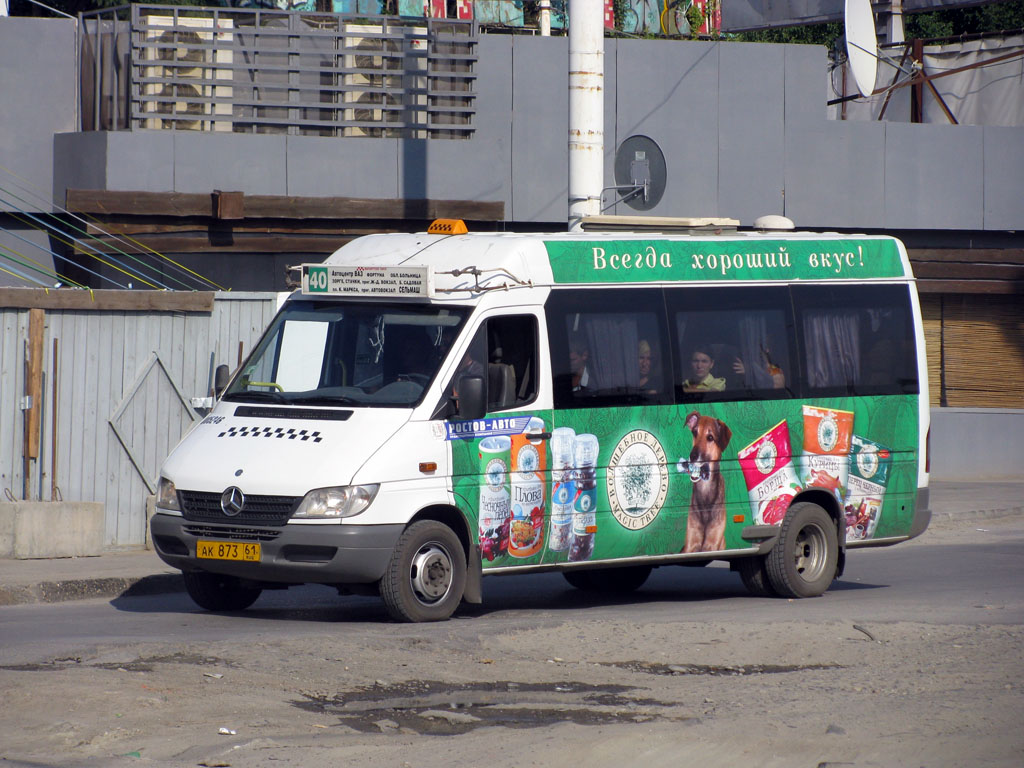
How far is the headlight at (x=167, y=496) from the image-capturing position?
31.6 ft

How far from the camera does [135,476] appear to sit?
14000 mm

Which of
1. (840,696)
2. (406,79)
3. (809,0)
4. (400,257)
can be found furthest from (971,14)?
(840,696)

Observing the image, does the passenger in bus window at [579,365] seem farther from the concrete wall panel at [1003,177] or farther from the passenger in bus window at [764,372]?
the concrete wall panel at [1003,177]

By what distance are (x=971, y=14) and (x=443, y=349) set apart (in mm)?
33105

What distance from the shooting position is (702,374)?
10992 millimetres

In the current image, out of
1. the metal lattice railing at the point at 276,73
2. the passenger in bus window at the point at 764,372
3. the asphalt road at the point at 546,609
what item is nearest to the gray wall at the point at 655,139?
the metal lattice railing at the point at 276,73

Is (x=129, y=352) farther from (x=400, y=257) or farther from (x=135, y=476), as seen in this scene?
(x=400, y=257)

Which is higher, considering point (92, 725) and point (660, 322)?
point (660, 322)

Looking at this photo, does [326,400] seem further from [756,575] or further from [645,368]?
[756,575]

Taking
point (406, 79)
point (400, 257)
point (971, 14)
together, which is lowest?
point (400, 257)

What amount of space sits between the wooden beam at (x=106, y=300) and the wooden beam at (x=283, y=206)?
2.84 meters

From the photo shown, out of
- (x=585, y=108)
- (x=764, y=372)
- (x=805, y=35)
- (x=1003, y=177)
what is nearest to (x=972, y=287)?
(x=1003, y=177)

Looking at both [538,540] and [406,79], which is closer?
[538,540]

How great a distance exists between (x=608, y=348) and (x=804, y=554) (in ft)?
8.52
